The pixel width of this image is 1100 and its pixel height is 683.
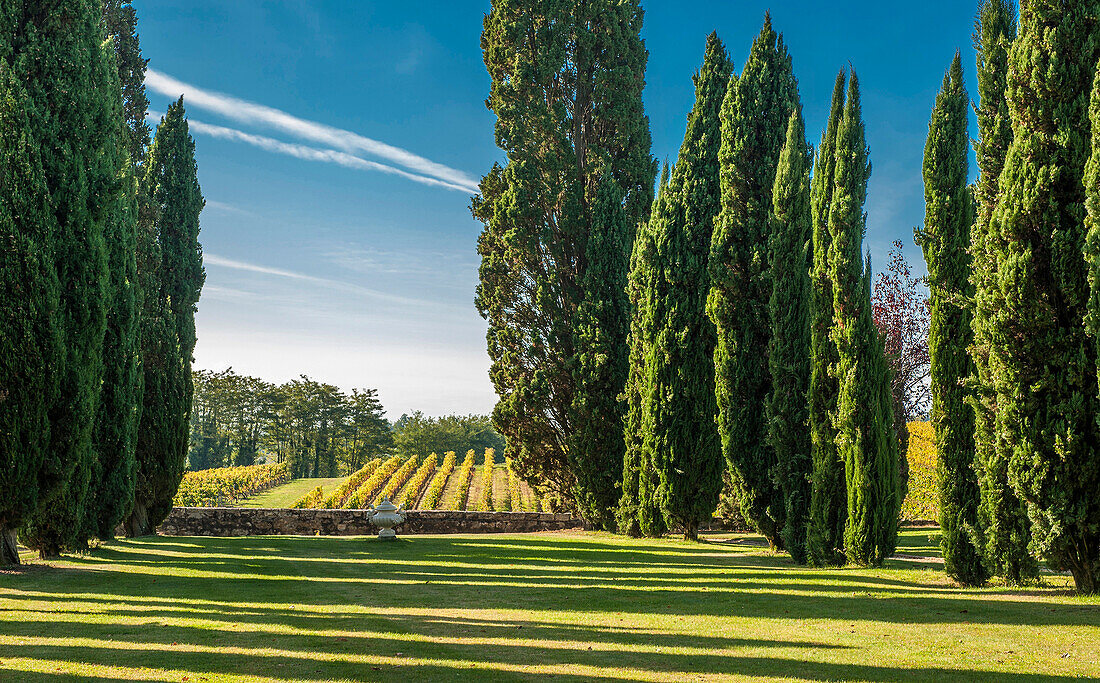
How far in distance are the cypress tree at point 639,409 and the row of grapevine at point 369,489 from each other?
12.7 metres

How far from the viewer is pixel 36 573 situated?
9.78m

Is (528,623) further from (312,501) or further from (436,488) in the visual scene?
(436,488)

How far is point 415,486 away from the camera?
3161 centimetres

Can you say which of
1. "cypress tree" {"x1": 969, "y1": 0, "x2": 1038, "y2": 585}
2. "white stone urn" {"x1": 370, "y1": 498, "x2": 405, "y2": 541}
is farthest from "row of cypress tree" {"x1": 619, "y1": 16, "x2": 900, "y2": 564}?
"white stone urn" {"x1": 370, "y1": 498, "x2": 405, "y2": 541}

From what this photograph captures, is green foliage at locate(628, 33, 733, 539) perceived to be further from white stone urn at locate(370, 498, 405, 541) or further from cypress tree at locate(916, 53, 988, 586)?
cypress tree at locate(916, 53, 988, 586)

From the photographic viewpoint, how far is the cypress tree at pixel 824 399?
11.1 meters

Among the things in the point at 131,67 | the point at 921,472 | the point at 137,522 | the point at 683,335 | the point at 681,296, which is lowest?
the point at 137,522

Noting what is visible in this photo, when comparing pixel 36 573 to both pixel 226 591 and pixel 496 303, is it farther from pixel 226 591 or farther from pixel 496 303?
pixel 496 303

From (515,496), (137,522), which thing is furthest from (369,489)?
(137,522)

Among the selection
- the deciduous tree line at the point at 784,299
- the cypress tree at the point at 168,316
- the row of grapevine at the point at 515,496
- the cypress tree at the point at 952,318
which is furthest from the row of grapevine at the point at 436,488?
the cypress tree at the point at 952,318

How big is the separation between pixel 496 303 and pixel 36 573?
11.5 m

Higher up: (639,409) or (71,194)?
(71,194)

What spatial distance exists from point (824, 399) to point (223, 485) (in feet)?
102

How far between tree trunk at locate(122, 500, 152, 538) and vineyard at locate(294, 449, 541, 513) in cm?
655
